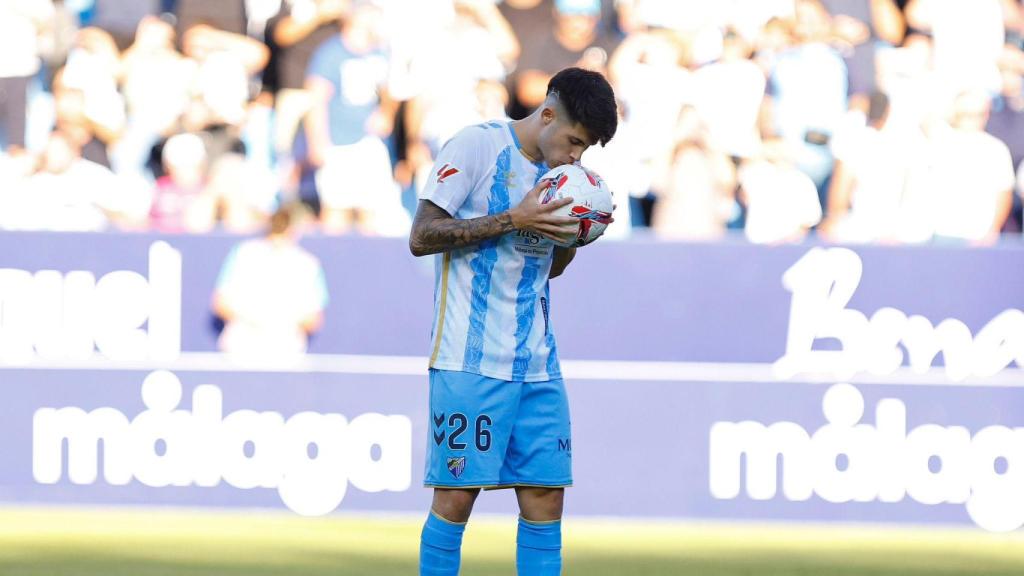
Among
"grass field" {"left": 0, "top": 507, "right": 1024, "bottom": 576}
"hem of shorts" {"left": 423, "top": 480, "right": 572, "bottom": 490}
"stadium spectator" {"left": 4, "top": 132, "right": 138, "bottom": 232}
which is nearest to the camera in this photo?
"hem of shorts" {"left": 423, "top": 480, "right": 572, "bottom": 490}

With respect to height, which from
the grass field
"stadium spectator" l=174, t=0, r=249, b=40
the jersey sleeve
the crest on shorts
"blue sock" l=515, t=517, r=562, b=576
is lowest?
the grass field

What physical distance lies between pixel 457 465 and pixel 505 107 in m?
3.80

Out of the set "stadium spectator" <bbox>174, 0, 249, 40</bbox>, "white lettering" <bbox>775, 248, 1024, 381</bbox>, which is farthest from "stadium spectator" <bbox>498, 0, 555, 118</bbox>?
"white lettering" <bbox>775, 248, 1024, 381</bbox>

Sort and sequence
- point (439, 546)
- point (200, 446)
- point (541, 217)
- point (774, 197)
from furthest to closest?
point (774, 197), point (200, 446), point (439, 546), point (541, 217)

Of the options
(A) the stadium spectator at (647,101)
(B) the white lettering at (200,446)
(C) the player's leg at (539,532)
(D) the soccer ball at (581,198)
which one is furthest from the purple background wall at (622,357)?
(D) the soccer ball at (581,198)

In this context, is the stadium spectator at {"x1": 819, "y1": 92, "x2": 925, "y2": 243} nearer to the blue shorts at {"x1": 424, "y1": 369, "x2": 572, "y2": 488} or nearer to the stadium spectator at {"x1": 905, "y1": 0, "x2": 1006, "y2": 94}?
the stadium spectator at {"x1": 905, "y1": 0, "x2": 1006, "y2": 94}

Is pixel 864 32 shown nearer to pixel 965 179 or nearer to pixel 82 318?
pixel 965 179

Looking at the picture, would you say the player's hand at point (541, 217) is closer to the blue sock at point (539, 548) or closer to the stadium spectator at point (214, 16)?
the blue sock at point (539, 548)

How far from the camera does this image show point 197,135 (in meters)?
7.78


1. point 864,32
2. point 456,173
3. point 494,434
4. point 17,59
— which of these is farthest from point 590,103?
point 17,59

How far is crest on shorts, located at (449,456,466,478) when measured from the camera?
4.29 metres

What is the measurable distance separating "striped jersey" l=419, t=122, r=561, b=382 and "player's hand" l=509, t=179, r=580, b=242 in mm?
195

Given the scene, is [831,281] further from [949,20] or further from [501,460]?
[501,460]

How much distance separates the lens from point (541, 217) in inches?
160
